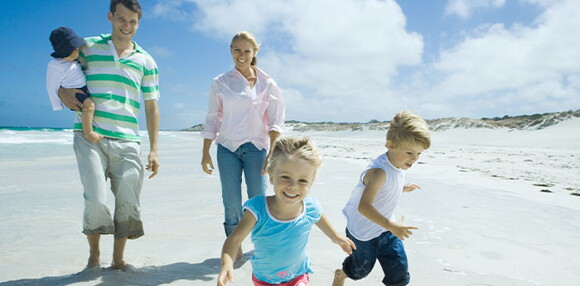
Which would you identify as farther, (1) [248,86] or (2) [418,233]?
(2) [418,233]

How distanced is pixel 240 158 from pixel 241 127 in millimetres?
310

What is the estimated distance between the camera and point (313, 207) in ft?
7.75

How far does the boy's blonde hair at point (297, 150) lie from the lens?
212 cm

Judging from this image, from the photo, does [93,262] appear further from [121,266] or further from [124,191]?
[124,191]

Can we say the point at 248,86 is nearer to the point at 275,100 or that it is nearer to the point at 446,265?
the point at 275,100

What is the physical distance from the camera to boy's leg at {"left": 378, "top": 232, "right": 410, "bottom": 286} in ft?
8.79

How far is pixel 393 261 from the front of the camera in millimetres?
2695

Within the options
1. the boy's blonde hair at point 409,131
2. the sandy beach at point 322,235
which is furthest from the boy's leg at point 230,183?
the boy's blonde hair at point 409,131

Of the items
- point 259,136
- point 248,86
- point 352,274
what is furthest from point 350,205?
point 248,86

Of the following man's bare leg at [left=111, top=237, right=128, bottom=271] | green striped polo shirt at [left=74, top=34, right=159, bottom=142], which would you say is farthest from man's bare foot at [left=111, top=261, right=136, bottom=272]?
green striped polo shirt at [left=74, top=34, right=159, bottom=142]

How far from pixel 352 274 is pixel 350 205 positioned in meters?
0.51

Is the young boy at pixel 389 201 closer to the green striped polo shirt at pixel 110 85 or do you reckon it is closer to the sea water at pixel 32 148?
the green striped polo shirt at pixel 110 85

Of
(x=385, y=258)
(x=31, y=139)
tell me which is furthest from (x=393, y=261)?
(x=31, y=139)

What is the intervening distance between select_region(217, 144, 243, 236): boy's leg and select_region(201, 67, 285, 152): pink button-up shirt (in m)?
0.09
